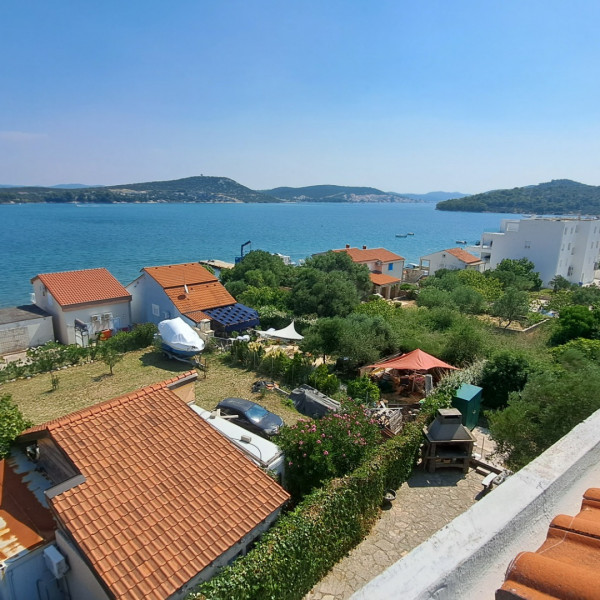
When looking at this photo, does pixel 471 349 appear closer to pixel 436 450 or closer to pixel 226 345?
pixel 436 450

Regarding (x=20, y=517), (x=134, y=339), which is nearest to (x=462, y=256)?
(x=134, y=339)

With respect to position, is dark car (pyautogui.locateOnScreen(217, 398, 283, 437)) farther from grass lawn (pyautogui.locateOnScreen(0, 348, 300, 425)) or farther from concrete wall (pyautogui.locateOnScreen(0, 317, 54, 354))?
concrete wall (pyautogui.locateOnScreen(0, 317, 54, 354))

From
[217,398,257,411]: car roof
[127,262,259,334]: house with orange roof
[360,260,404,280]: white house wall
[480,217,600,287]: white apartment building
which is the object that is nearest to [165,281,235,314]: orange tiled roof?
[127,262,259,334]: house with orange roof

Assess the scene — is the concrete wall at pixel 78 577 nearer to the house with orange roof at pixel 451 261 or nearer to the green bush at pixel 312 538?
the green bush at pixel 312 538

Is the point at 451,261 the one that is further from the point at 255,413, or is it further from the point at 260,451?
the point at 260,451

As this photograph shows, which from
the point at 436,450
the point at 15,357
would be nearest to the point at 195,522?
the point at 436,450

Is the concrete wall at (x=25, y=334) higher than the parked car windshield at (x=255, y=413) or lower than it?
lower

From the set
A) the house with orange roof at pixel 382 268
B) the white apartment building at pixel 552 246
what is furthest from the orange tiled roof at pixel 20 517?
the white apartment building at pixel 552 246
